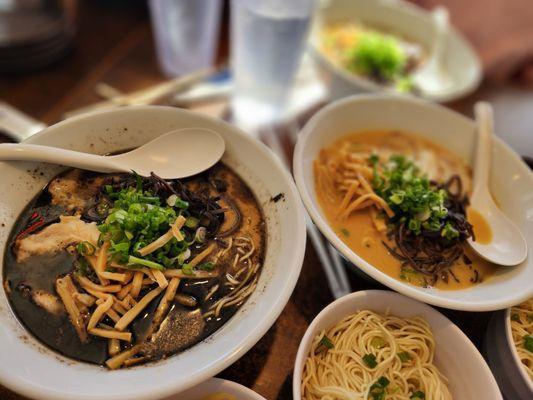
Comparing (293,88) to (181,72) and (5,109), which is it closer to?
(181,72)

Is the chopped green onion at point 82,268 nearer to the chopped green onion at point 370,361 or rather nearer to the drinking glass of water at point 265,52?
the chopped green onion at point 370,361

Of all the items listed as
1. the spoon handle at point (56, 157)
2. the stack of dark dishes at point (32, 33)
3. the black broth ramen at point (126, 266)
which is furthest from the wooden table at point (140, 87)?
the spoon handle at point (56, 157)

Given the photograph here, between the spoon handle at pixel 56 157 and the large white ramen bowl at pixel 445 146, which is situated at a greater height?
the spoon handle at pixel 56 157

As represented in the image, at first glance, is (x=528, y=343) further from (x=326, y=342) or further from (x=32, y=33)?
(x=32, y=33)

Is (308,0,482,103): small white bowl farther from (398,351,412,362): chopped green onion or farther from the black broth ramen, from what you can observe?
(398,351,412,362): chopped green onion

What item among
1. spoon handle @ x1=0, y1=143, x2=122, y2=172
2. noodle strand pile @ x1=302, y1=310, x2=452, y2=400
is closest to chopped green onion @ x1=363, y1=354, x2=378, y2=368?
noodle strand pile @ x1=302, y1=310, x2=452, y2=400

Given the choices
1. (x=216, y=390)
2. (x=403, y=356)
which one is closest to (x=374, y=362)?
(x=403, y=356)

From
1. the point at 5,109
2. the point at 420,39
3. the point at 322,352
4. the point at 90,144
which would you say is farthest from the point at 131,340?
the point at 420,39

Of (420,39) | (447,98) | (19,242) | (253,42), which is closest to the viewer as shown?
(19,242)
